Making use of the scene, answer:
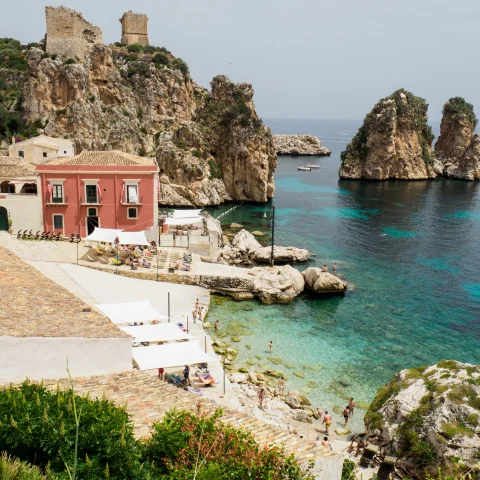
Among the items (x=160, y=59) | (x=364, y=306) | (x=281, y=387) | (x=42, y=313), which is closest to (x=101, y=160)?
(x=42, y=313)

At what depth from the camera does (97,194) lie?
32.0 meters

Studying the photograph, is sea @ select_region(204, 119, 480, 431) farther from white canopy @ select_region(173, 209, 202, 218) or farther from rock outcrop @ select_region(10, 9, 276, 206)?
white canopy @ select_region(173, 209, 202, 218)

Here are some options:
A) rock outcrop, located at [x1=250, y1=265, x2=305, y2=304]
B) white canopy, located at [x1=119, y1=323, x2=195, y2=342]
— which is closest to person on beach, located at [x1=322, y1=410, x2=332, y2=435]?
white canopy, located at [x1=119, y1=323, x2=195, y2=342]

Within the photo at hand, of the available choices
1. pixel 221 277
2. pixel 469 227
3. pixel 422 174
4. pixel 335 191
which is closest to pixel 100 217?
pixel 221 277

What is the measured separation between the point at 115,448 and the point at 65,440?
0.94 meters

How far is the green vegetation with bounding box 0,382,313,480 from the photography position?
26.4ft

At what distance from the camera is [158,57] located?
77.6 meters

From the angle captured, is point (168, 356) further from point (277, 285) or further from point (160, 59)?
point (160, 59)

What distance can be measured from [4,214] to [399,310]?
26.8 metres

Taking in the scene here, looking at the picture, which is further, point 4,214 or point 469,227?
point 469,227

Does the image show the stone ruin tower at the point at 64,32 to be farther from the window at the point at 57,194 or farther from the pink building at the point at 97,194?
the window at the point at 57,194

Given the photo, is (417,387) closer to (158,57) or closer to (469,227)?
(469,227)

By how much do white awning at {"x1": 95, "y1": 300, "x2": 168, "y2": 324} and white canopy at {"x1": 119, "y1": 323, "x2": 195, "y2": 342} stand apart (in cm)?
66

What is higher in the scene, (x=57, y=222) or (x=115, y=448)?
(x=57, y=222)
